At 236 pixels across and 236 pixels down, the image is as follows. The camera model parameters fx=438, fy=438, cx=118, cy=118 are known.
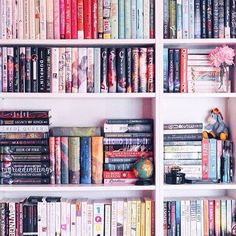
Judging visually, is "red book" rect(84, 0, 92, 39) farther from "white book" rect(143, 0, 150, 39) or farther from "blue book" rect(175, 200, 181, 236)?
"blue book" rect(175, 200, 181, 236)

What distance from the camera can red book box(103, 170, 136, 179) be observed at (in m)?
1.86

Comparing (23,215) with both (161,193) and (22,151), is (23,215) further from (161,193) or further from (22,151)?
(161,193)

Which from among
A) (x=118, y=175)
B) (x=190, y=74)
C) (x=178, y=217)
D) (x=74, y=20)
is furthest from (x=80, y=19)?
(x=178, y=217)

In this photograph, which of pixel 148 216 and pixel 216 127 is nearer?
pixel 148 216

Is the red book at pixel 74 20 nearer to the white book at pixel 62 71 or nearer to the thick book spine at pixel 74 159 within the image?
the white book at pixel 62 71

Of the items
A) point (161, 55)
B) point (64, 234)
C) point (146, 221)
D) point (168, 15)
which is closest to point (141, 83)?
point (161, 55)

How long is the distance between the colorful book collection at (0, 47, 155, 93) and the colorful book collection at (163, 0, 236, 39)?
6.0 inches

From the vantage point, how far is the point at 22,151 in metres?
1.84

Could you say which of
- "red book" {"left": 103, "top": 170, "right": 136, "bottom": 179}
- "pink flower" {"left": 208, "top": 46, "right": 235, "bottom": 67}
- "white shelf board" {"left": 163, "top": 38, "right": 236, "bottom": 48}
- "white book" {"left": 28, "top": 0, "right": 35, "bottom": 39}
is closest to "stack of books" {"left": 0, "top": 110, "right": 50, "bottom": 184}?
"red book" {"left": 103, "top": 170, "right": 136, "bottom": 179}

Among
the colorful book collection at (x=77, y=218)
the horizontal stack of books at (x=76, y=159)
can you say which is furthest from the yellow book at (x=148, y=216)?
the horizontal stack of books at (x=76, y=159)

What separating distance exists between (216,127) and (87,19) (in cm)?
74

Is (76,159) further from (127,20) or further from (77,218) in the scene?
(127,20)

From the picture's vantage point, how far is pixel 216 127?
1962mm

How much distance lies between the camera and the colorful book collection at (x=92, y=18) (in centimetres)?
180
